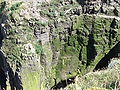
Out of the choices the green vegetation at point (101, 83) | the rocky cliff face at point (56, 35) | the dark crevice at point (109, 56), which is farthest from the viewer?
the dark crevice at point (109, 56)

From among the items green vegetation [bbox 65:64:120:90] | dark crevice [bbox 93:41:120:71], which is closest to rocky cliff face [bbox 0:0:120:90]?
dark crevice [bbox 93:41:120:71]

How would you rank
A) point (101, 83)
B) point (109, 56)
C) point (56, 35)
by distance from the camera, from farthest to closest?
point (109, 56) → point (56, 35) → point (101, 83)

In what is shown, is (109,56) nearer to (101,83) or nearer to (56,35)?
(56,35)

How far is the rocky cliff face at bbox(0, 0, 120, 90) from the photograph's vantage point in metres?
20.6

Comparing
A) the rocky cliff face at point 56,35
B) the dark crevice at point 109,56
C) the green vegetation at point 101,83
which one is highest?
the green vegetation at point 101,83

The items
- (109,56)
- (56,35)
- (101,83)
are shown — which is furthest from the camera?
(109,56)

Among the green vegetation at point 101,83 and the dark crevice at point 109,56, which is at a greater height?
the green vegetation at point 101,83

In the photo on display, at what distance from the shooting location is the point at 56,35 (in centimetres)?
2266

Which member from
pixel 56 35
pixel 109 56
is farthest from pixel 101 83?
pixel 109 56

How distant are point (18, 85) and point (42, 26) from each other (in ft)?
14.4

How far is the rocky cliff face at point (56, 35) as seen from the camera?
20.6 m

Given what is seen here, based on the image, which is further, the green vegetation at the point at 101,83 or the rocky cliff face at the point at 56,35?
the rocky cliff face at the point at 56,35

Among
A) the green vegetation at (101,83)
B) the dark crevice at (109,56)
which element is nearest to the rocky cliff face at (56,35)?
the dark crevice at (109,56)

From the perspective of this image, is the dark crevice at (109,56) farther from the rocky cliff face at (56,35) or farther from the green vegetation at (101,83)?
the green vegetation at (101,83)
